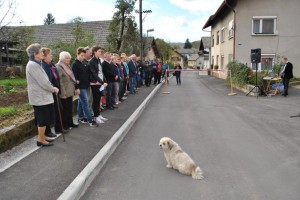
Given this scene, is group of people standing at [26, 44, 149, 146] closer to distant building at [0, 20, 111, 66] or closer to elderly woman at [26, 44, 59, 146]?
elderly woman at [26, 44, 59, 146]

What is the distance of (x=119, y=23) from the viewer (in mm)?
35844

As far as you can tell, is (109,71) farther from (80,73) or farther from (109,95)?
(80,73)

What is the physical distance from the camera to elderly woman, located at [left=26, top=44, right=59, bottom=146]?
21.6 ft

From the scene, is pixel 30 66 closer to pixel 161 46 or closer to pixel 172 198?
pixel 172 198

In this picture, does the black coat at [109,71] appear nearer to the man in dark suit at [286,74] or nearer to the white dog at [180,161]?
the white dog at [180,161]

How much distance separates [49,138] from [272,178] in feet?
14.3

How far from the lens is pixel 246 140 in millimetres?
8008

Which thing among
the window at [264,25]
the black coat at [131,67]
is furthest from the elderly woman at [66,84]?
the window at [264,25]

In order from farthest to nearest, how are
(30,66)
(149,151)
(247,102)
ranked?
(247,102)
(149,151)
(30,66)

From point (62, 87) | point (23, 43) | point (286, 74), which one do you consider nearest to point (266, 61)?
point (286, 74)

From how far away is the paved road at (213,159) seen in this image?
495 centimetres

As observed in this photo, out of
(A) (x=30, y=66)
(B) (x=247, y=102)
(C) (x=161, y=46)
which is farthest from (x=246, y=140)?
(C) (x=161, y=46)

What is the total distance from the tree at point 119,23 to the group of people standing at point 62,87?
23.6 m

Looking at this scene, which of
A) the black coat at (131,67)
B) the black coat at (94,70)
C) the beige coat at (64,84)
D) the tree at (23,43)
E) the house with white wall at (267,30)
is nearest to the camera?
the beige coat at (64,84)
